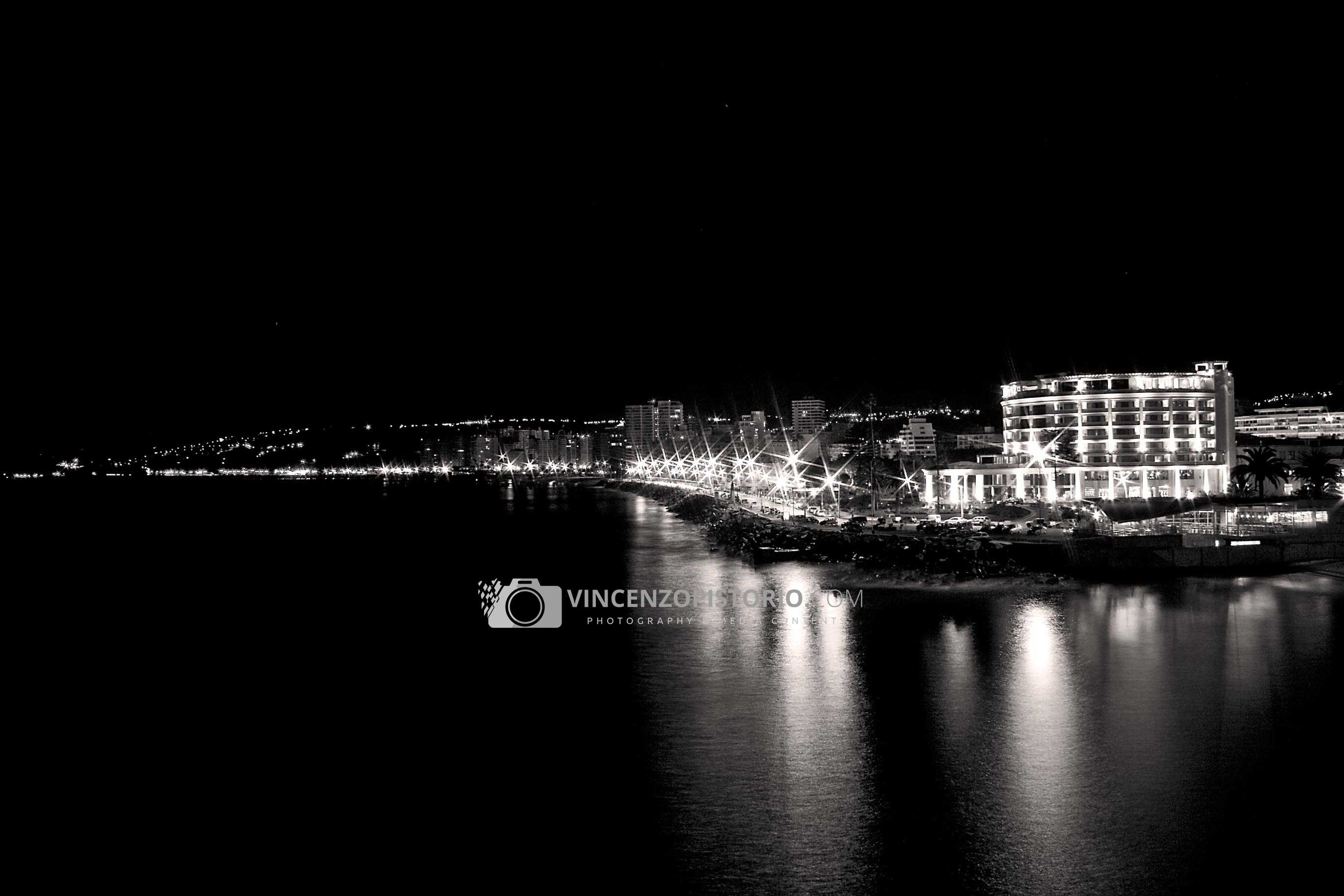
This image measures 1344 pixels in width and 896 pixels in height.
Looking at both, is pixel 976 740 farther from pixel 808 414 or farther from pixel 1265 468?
pixel 808 414

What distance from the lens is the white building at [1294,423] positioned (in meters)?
29.0

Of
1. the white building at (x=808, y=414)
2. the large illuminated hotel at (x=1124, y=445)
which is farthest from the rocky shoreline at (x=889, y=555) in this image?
the white building at (x=808, y=414)

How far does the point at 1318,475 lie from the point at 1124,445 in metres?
3.82

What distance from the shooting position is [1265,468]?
16672 mm

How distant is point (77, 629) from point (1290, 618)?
42.9ft

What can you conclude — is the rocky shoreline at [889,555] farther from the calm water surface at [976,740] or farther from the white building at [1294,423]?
the white building at [1294,423]

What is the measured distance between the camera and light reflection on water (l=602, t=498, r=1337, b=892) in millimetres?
5113

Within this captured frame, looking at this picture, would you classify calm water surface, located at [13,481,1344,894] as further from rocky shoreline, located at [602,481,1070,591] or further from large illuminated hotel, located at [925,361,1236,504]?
large illuminated hotel, located at [925,361,1236,504]

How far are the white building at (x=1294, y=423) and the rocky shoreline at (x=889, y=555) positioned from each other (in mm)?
18069

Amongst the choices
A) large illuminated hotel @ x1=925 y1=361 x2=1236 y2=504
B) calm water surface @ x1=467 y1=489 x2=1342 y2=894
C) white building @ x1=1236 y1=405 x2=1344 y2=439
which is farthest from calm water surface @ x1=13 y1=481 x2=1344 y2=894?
white building @ x1=1236 y1=405 x2=1344 y2=439

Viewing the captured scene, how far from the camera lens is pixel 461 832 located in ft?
18.3

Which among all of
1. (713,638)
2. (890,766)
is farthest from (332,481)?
(890,766)

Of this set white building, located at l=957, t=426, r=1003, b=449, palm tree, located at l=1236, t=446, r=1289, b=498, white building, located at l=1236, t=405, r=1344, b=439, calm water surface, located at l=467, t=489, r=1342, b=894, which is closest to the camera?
calm water surface, located at l=467, t=489, r=1342, b=894

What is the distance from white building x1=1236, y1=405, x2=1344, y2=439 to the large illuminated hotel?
10071mm
